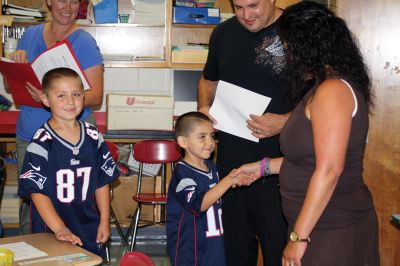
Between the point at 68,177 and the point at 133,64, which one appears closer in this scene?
the point at 68,177

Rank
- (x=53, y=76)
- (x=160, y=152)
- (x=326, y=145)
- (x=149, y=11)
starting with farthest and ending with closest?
(x=149, y=11), (x=160, y=152), (x=53, y=76), (x=326, y=145)

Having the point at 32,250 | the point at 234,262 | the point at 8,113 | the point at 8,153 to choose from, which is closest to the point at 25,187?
the point at 32,250

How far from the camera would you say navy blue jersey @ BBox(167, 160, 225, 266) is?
2244mm

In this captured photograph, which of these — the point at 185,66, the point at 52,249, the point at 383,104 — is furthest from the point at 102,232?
the point at 185,66

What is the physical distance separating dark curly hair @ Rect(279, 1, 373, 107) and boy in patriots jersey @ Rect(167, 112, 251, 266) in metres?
0.62

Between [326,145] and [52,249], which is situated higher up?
[326,145]

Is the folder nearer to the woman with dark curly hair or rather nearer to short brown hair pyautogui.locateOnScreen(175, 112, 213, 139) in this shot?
short brown hair pyautogui.locateOnScreen(175, 112, 213, 139)

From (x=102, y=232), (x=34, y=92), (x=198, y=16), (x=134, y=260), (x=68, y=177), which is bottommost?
(x=102, y=232)

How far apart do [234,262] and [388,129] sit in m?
1.18

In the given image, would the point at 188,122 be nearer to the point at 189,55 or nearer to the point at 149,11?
the point at 189,55

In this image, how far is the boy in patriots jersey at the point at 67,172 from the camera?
211 centimetres

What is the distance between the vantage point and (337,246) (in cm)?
170

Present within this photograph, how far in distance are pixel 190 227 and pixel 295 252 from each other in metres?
0.67

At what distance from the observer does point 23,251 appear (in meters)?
1.65
